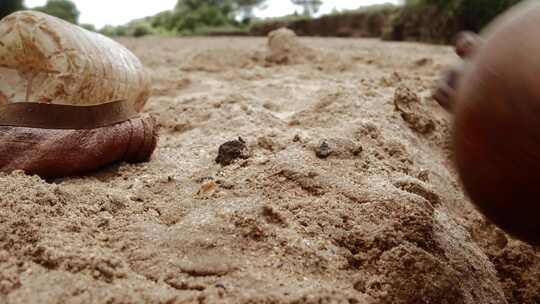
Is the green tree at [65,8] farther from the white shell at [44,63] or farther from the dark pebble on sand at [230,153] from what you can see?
the dark pebble on sand at [230,153]

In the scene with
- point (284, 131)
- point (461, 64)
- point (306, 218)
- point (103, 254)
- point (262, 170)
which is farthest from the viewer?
point (284, 131)

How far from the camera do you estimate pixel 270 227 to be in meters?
1.46

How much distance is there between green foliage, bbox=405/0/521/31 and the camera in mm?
7047

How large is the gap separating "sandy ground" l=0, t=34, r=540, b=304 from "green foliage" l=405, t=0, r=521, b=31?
204 inches

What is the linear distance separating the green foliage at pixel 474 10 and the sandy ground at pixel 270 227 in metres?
5.17

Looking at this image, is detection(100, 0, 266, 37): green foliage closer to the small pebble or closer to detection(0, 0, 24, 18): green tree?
detection(0, 0, 24, 18): green tree

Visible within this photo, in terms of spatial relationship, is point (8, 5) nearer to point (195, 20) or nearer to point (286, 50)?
point (286, 50)

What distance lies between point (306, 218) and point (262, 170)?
0.35 m

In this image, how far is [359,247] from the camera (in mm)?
1468

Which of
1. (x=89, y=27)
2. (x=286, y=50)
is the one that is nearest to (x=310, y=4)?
(x=89, y=27)

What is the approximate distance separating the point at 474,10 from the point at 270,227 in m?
7.06

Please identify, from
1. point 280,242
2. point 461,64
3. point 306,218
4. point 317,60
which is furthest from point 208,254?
point 317,60

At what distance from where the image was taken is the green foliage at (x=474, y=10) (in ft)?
23.1

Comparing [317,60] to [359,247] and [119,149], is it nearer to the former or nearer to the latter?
[119,149]
